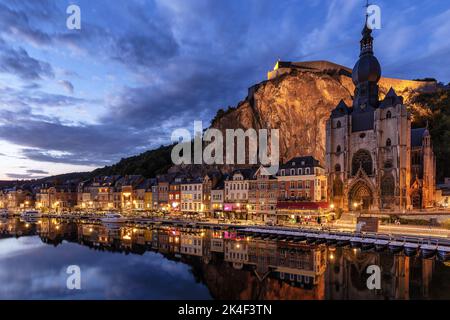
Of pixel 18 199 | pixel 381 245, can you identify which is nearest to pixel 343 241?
pixel 381 245

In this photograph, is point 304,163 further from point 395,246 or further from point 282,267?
point 282,267

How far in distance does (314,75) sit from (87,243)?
63334 mm

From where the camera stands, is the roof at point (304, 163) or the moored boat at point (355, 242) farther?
the roof at point (304, 163)

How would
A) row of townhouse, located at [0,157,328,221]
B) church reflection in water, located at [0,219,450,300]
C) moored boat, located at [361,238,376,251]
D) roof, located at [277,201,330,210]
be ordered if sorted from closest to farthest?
1. church reflection in water, located at [0,219,450,300]
2. moored boat, located at [361,238,376,251]
3. roof, located at [277,201,330,210]
4. row of townhouse, located at [0,157,328,221]

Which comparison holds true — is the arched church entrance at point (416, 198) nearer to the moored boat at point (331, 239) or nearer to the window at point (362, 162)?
the window at point (362, 162)

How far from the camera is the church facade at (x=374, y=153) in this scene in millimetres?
53656

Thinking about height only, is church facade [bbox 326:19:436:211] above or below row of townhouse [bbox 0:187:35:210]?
above

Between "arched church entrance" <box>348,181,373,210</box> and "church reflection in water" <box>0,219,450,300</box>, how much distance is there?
67.8 feet

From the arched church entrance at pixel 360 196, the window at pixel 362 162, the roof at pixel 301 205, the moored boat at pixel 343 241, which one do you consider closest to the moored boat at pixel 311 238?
the moored boat at pixel 343 241

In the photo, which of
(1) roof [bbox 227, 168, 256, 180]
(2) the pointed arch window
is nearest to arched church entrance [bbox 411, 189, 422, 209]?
(2) the pointed arch window

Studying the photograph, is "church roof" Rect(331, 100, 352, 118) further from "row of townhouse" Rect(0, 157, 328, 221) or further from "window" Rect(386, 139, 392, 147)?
"row of townhouse" Rect(0, 157, 328, 221)

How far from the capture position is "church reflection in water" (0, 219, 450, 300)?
24078 millimetres

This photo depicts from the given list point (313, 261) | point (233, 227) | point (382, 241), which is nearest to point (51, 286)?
point (313, 261)

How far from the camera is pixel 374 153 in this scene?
5612 cm
